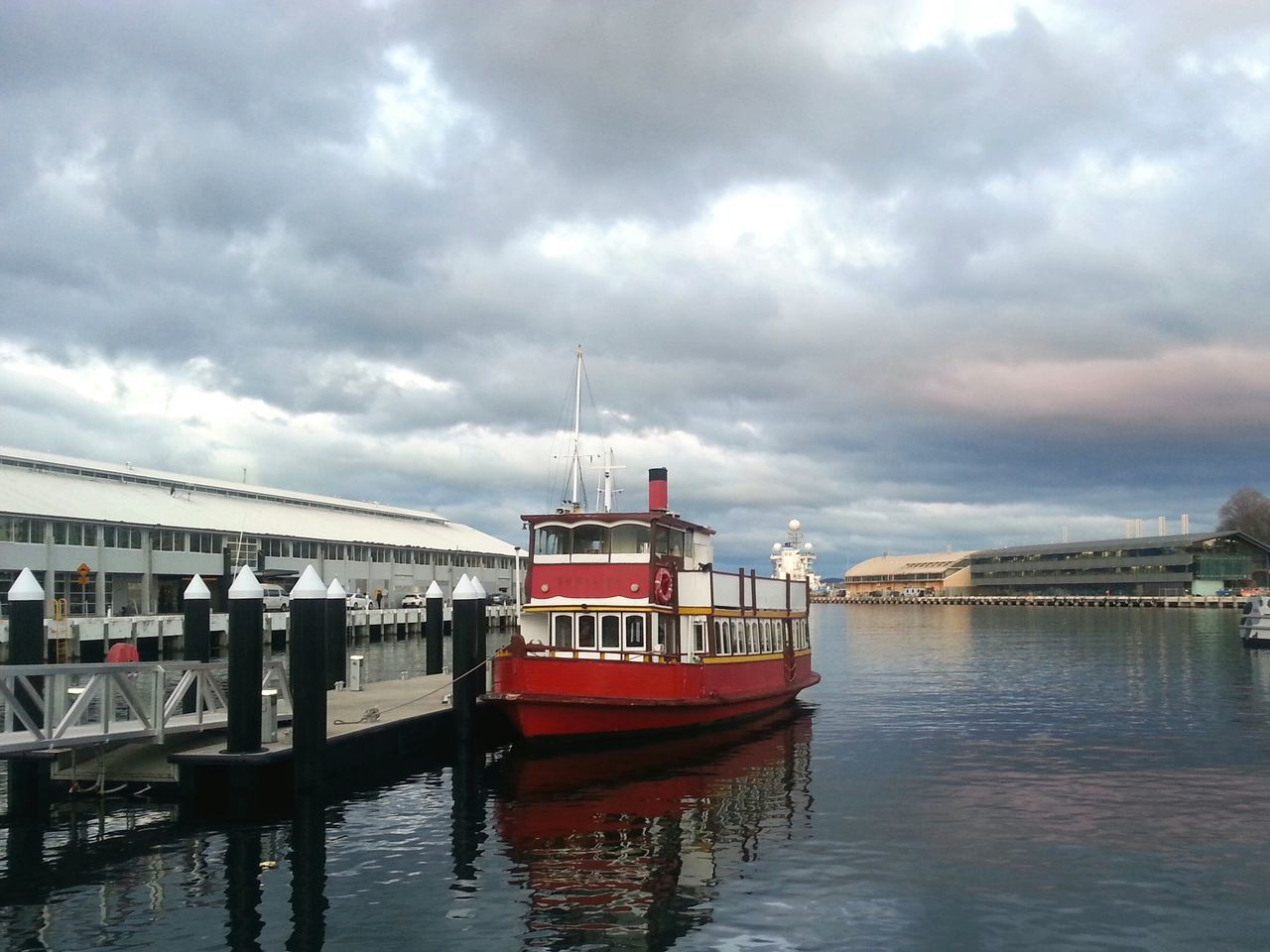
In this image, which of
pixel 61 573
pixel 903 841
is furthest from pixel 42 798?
pixel 61 573

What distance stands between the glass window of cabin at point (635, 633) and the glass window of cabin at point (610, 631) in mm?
283

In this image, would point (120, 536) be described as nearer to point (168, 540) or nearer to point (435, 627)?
point (168, 540)

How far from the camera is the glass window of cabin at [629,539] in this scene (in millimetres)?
32812

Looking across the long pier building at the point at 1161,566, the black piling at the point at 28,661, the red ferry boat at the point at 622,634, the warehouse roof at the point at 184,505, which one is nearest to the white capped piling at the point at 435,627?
the red ferry boat at the point at 622,634

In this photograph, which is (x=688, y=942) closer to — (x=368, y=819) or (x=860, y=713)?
(x=368, y=819)

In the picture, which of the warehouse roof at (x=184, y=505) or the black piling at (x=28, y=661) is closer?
the black piling at (x=28, y=661)

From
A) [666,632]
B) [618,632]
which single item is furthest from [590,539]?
[666,632]

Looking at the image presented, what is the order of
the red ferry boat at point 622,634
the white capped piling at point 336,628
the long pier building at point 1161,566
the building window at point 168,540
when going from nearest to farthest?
the white capped piling at point 336,628
the red ferry boat at point 622,634
the building window at point 168,540
the long pier building at point 1161,566

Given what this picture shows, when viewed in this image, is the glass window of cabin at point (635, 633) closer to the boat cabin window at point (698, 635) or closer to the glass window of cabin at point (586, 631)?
the glass window of cabin at point (586, 631)

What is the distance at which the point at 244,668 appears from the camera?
2288cm

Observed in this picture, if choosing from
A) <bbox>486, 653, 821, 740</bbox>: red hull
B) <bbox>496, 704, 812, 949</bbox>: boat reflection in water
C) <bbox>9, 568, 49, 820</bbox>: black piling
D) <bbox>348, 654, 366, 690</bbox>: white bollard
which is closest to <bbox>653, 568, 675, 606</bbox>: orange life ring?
<bbox>486, 653, 821, 740</bbox>: red hull

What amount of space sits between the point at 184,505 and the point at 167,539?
899cm

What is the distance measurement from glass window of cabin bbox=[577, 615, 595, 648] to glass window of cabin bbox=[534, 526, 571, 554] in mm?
2378

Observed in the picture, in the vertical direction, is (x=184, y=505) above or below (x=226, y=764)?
above
